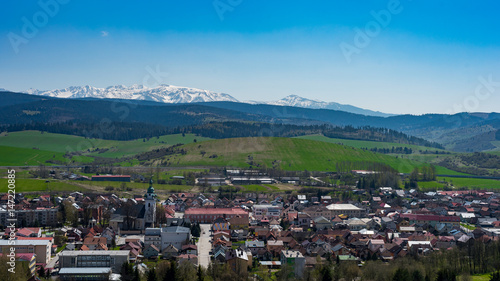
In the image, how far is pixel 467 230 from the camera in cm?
5284

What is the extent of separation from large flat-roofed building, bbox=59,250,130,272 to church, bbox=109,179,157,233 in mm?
13028

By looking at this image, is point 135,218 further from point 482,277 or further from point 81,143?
point 81,143

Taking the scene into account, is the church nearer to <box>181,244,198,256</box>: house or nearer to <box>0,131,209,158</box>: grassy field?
<box>181,244,198,256</box>: house

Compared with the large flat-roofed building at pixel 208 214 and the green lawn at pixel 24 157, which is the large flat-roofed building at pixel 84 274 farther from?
the green lawn at pixel 24 157

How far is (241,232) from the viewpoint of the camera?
4997cm

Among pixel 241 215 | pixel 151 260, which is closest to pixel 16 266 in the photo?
pixel 151 260

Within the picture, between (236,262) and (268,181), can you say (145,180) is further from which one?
(236,262)

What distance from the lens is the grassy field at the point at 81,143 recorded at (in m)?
134

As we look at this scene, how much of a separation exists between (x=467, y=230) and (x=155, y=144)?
4169 inches

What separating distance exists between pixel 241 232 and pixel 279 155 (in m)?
65.8

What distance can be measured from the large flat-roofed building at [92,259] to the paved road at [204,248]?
5467 mm

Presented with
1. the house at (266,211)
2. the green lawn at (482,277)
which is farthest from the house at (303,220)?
the green lawn at (482,277)

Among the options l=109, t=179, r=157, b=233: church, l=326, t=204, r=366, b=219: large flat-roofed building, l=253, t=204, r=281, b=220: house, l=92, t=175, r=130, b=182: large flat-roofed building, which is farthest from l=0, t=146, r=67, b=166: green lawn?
l=326, t=204, r=366, b=219: large flat-roofed building

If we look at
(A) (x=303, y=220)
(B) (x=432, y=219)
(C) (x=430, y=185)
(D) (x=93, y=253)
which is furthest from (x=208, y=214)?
(C) (x=430, y=185)
